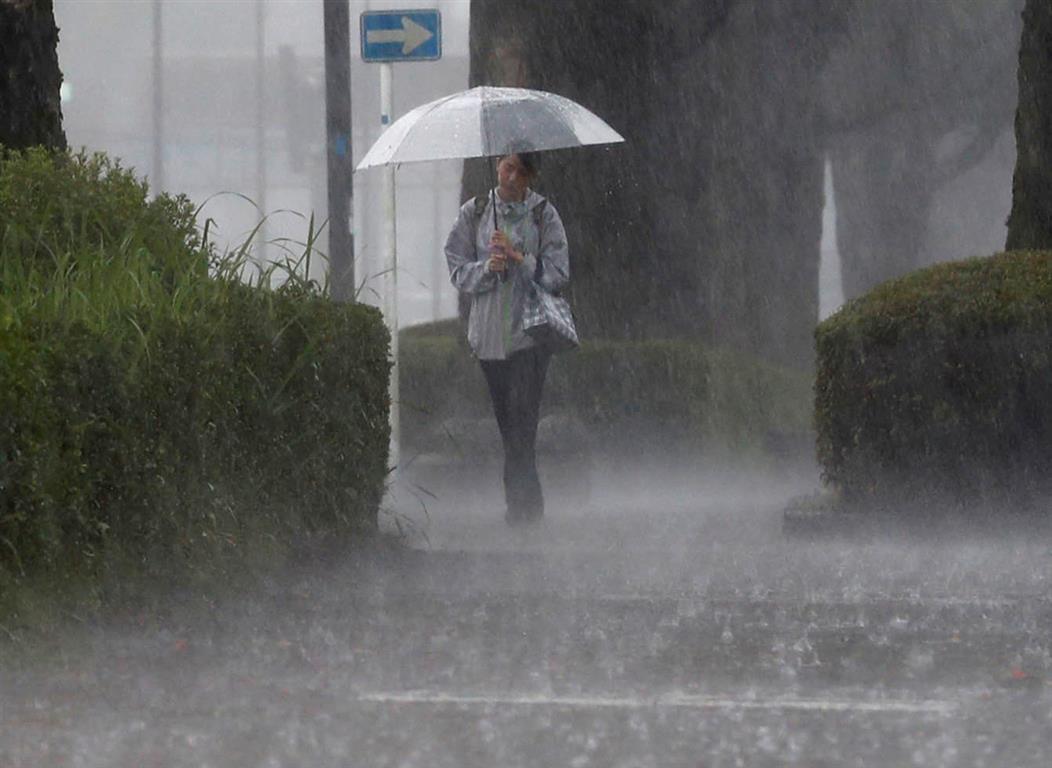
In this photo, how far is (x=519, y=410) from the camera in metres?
11.4

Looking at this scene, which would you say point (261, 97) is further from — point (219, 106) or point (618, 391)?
point (618, 391)

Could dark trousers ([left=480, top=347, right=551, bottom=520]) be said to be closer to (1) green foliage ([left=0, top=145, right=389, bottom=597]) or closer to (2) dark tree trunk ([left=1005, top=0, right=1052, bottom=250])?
(1) green foliage ([left=0, top=145, right=389, bottom=597])

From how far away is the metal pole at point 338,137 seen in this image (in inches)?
645

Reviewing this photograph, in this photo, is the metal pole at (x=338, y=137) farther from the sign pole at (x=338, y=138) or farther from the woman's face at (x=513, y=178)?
the woman's face at (x=513, y=178)

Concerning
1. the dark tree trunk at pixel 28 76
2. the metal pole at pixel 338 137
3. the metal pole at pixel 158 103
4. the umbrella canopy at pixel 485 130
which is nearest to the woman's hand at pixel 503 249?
the umbrella canopy at pixel 485 130

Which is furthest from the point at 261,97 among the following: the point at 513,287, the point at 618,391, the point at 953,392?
the point at 953,392

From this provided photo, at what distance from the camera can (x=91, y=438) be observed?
733 centimetres

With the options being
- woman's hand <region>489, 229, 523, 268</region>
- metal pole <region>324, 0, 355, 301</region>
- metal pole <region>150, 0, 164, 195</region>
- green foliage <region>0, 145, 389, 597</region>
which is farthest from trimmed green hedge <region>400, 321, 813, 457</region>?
metal pole <region>150, 0, 164, 195</region>

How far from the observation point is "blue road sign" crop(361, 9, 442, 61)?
13.0 metres

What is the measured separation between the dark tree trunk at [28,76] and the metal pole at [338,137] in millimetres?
5112

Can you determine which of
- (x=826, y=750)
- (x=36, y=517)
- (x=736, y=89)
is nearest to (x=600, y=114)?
(x=736, y=89)

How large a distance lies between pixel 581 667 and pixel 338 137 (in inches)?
395

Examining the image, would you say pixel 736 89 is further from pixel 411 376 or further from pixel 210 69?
pixel 210 69

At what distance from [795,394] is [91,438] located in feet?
38.8
